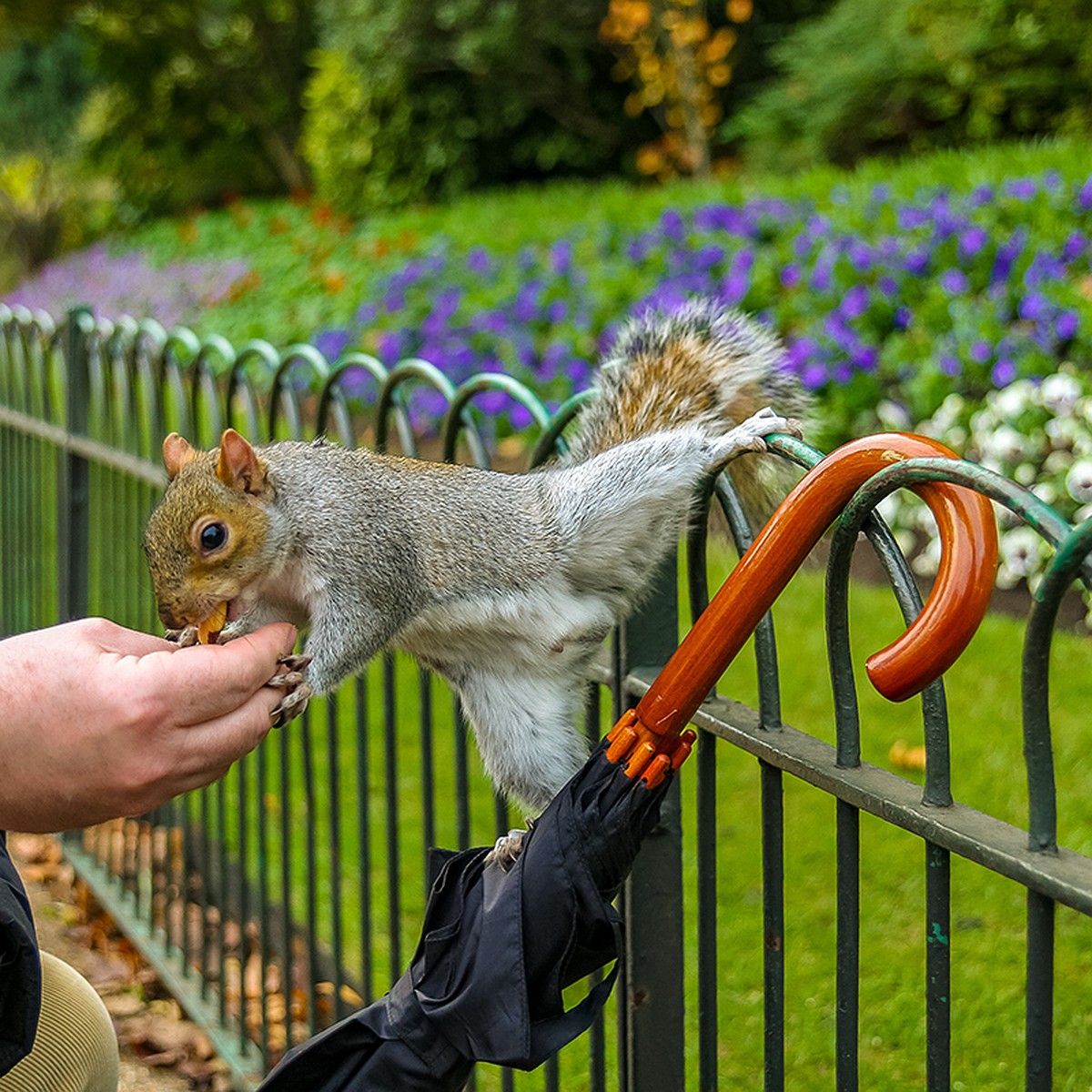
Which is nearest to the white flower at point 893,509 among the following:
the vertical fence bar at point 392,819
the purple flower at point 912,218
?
the purple flower at point 912,218

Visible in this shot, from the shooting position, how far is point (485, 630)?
1217mm

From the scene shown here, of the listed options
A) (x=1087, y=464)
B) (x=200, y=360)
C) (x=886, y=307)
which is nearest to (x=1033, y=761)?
(x=200, y=360)

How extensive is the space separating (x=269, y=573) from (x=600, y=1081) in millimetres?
650

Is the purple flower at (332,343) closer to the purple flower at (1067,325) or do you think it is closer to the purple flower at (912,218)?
the purple flower at (912,218)

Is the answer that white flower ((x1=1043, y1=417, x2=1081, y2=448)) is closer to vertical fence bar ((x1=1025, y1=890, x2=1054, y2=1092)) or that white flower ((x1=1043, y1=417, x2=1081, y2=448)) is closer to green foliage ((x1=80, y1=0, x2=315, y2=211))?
vertical fence bar ((x1=1025, y1=890, x2=1054, y2=1092))

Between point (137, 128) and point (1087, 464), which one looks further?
point (137, 128)

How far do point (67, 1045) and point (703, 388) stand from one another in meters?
0.93

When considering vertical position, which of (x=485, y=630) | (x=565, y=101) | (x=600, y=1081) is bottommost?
(x=600, y=1081)

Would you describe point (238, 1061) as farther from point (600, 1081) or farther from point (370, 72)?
point (370, 72)

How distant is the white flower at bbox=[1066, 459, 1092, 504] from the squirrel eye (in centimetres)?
218

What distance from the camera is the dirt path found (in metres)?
2.36

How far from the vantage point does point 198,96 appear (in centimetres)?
1275

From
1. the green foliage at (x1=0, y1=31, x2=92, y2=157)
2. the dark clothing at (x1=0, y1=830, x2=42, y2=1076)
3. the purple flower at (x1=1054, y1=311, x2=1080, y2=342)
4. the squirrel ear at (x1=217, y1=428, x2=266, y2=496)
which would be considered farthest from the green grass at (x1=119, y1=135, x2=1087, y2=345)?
the green foliage at (x1=0, y1=31, x2=92, y2=157)

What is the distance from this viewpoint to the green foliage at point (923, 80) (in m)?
5.84
